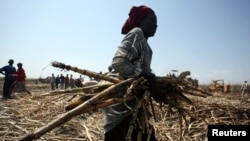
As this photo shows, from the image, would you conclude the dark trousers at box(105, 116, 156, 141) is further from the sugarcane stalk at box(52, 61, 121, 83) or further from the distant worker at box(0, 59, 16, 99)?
the distant worker at box(0, 59, 16, 99)

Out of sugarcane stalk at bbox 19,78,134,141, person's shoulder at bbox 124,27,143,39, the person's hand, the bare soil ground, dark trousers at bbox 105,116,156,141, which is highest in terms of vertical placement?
person's shoulder at bbox 124,27,143,39

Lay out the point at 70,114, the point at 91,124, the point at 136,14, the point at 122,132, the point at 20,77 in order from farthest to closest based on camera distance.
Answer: the point at 20,77 → the point at 91,124 → the point at 136,14 → the point at 122,132 → the point at 70,114

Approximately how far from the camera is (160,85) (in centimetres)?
263

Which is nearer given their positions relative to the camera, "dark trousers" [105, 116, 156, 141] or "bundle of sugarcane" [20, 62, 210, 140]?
"bundle of sugarcane" [20, 62, 210, 140]

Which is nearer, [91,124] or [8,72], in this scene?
[91,124]

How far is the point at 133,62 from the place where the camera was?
→ 8.54 ft

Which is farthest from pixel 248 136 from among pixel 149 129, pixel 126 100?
pixel 126 100

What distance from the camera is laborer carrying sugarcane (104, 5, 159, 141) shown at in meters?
2.50

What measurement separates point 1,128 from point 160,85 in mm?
3914

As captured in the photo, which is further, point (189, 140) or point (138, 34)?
point (189, 140)

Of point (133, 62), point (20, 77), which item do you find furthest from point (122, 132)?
point (20, 77)

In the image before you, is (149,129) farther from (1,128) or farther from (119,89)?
(1,128)

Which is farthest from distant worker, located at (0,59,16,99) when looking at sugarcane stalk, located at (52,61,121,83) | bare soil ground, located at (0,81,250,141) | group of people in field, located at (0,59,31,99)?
sugarcane stalk, located at (52,61,121,83)

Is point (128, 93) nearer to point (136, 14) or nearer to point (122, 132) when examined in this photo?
point (122, 132)
